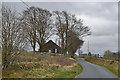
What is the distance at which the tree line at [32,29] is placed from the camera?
11.2 meters

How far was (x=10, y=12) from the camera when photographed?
12031mm

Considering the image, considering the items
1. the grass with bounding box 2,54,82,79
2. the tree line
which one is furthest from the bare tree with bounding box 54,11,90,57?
the grass with bounding box 2,54,82,79

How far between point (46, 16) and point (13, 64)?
87.6ft

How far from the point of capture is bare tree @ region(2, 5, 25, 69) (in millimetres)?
10695

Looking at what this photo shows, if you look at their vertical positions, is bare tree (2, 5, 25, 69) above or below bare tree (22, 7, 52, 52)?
below

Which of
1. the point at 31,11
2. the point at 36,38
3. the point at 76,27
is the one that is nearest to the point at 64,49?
the point at 76,27

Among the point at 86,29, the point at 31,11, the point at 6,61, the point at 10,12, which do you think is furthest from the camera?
the point at 86,29

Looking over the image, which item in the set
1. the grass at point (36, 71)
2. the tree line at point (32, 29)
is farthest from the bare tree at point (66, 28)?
the grass at point (36, 71)

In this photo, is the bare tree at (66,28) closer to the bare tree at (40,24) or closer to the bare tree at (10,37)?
the bare tree at (40,24)

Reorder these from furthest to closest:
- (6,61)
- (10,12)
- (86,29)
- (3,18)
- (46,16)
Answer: (86,29) → (46,16) → (10,12) → (3,18) → (6,61)

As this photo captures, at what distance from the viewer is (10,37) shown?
1145 centimetres

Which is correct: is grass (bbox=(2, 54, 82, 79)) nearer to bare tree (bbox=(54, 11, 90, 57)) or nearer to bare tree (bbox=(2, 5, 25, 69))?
bare tree (bbox=(2, 5, 25, 69))

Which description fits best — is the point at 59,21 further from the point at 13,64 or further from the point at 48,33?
the point at 13,64

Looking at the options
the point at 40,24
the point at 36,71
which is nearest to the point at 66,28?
the point at 40,24
